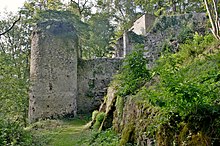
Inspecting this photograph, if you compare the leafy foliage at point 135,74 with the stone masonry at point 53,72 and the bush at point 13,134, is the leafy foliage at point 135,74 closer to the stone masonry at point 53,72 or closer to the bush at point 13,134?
the bush at point 13,134

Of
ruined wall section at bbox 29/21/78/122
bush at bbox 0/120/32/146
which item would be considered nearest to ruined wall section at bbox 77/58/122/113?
ruined wall section at bbox 29/21/78/122

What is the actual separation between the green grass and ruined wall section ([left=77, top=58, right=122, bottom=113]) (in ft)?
6.18

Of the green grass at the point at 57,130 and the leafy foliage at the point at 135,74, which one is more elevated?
the leafy foliage at the point at 135,74

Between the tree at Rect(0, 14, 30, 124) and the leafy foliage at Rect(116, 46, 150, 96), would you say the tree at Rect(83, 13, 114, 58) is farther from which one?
the leafy foliage at Rect(116, 46, 150, 96)

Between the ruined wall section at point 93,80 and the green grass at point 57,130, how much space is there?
188cm

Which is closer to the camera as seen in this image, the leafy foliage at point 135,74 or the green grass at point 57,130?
the leafy foliage at point 135,74

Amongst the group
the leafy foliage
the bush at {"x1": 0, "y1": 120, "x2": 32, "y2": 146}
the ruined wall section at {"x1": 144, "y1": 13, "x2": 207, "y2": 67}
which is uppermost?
the ruined wall section at {"x1": 144, "y1": 13, "x2": 207, "y2": 67}

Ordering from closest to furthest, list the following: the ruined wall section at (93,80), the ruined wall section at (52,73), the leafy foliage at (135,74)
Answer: the leafy foliage at (135,74) < the ruined wall section at (52,73) < the ruined wall section at (93,80)

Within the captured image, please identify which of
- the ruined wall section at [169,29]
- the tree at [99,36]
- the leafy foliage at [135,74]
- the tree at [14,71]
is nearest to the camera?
the leafy foliage at [135,74]

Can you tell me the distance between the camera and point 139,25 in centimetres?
2220

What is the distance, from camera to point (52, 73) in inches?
659

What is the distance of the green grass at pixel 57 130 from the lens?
10.3 meters

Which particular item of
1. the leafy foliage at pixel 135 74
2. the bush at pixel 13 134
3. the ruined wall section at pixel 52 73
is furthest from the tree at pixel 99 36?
the leafy foliage at pixel 135 74

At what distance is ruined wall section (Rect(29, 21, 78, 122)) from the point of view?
16.5 metres
